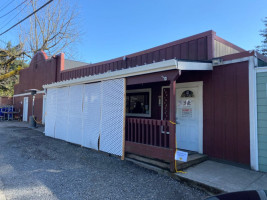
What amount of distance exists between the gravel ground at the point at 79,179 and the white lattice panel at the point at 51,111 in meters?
2.76

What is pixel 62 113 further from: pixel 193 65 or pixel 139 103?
pixel 193 65

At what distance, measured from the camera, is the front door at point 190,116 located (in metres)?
5.58

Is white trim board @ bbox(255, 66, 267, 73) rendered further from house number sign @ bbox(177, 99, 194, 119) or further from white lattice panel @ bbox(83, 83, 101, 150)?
white lattice panel @ bbox(83, 83, 101, 150)

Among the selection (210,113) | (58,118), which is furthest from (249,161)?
(58,118)

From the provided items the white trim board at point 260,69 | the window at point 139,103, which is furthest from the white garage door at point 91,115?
the white trim board at point 260,69

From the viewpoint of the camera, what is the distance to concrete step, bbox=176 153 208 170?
177 inches

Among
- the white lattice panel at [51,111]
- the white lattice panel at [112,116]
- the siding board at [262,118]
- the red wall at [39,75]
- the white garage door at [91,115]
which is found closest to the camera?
the siding board at [262,118]

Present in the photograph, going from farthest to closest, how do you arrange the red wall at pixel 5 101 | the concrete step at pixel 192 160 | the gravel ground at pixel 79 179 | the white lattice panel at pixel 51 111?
the red wall at pixel 5 101 < the white lattice panel at pixel 51 111 < the concrete step at pixel 192 160 < the gravel ground at pixel 79 179

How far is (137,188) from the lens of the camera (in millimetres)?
3752

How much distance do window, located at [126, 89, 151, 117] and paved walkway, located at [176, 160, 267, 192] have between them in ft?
10.7

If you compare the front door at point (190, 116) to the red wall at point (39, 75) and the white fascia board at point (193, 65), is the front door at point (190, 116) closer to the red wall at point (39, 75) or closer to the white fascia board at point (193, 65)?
the white fascia board at point (193, 65)

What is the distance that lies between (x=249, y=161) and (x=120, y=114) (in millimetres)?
3589

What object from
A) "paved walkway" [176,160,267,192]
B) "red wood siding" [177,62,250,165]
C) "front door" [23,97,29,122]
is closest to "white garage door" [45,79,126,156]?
"paved walkway" [176,160,267,192]

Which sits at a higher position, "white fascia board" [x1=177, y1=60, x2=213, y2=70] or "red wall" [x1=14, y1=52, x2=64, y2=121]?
"red wall" [x1=14, y1=52, x2=64, y2=121]
